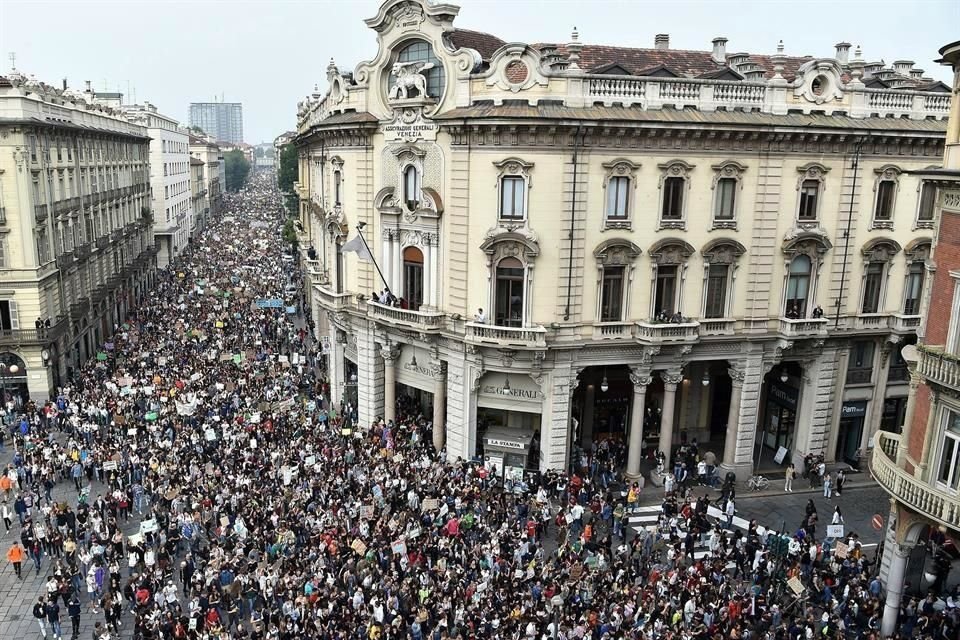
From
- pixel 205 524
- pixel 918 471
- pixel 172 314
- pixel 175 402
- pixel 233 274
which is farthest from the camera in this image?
pixel 233 274

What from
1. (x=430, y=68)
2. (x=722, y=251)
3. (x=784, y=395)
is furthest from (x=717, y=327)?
(x=430, y=68)

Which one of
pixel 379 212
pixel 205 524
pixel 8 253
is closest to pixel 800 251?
pixel 379 212

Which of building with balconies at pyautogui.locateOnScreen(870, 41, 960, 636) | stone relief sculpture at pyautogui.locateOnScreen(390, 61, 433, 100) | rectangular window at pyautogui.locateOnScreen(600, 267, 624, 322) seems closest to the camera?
building with balconies at pyautogui.locateOnScreen(870, 41, 960, 636)

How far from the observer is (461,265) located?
37.7 m

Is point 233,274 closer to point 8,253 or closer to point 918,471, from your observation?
point 8,253

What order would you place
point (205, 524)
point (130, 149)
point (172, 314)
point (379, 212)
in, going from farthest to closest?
point (130, 149) < point (172, 314) < point (379, 212) < point (205, 524)

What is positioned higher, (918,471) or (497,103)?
(497,103)

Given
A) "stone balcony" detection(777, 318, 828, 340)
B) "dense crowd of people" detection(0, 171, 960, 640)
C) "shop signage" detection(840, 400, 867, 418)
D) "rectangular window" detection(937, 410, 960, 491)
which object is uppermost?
"stone balcony" detection(777, 318, 828, 340)

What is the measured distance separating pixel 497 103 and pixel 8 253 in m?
33.2

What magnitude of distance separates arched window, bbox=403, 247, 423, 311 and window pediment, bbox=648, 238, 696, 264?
11.9 meters

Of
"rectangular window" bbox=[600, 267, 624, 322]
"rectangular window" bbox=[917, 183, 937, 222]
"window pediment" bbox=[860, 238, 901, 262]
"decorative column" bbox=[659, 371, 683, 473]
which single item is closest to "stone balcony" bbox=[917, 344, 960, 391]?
"decorative column" bbox=[659, 371, 683, 473]

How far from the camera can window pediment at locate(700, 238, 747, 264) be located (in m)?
37.5

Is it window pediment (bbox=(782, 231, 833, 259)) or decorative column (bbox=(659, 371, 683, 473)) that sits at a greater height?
window pediment (bbox=(782, 231, 833, 259))

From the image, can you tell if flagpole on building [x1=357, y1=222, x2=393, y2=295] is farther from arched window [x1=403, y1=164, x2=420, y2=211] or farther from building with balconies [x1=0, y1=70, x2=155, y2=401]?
building with balconies [x1=0, y1=70, x2=155, y2=401]
